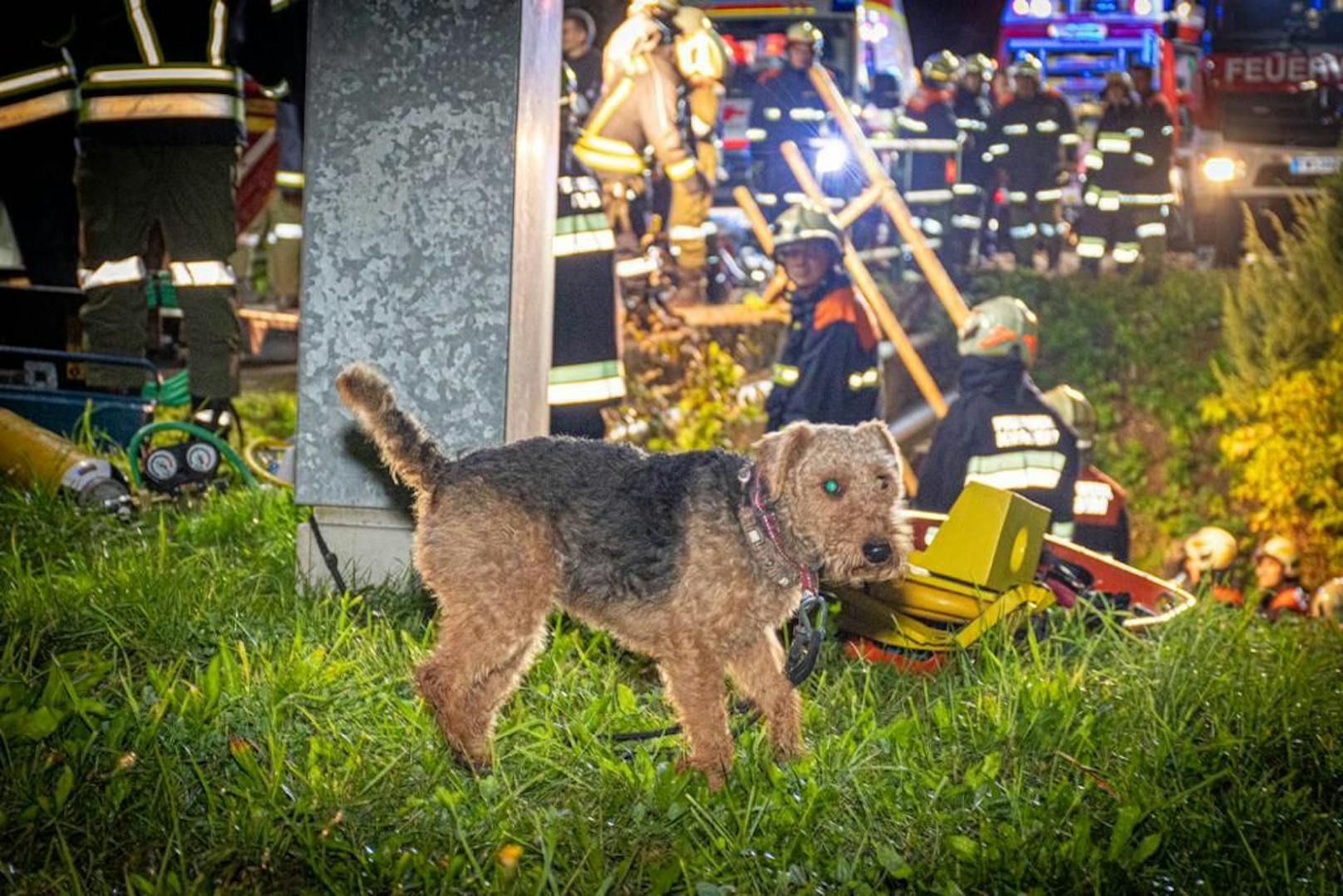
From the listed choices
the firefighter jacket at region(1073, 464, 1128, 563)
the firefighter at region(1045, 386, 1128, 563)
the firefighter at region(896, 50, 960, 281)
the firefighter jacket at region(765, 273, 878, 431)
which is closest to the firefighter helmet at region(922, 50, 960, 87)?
the firefighter at region(896, 50, 960, 281)

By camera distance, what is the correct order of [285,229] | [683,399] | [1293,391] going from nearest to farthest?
1. [1293,391]
2. [683,399]
3. [285,229]

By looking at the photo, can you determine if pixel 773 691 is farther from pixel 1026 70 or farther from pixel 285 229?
pixel 1026 70

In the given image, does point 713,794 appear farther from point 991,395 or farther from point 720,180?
point 720,180

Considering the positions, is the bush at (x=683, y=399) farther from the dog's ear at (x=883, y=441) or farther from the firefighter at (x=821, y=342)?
the dog's ear at (x=883, y=441)

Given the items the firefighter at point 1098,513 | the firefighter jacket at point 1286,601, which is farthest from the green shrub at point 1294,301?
the firefighter at point 1098,513

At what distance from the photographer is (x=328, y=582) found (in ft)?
16.4

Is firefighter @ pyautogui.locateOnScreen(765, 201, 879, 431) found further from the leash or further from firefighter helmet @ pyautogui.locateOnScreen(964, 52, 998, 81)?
firefighter helmet @ pyautogui.locateOnScreen(964, 52, 998, 81)

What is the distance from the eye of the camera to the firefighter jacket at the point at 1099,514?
8.04m

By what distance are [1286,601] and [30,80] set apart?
7179mm

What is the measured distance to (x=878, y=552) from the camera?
3422 millimetres

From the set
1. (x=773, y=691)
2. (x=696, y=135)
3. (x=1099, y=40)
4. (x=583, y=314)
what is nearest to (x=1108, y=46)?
(x=1099, y=40)

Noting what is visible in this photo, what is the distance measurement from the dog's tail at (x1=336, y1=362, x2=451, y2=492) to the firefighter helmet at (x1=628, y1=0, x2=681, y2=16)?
564 centimetres

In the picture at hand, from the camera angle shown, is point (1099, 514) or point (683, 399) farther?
point (683, 399)

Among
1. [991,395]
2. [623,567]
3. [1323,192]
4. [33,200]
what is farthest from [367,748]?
[1323,192]
